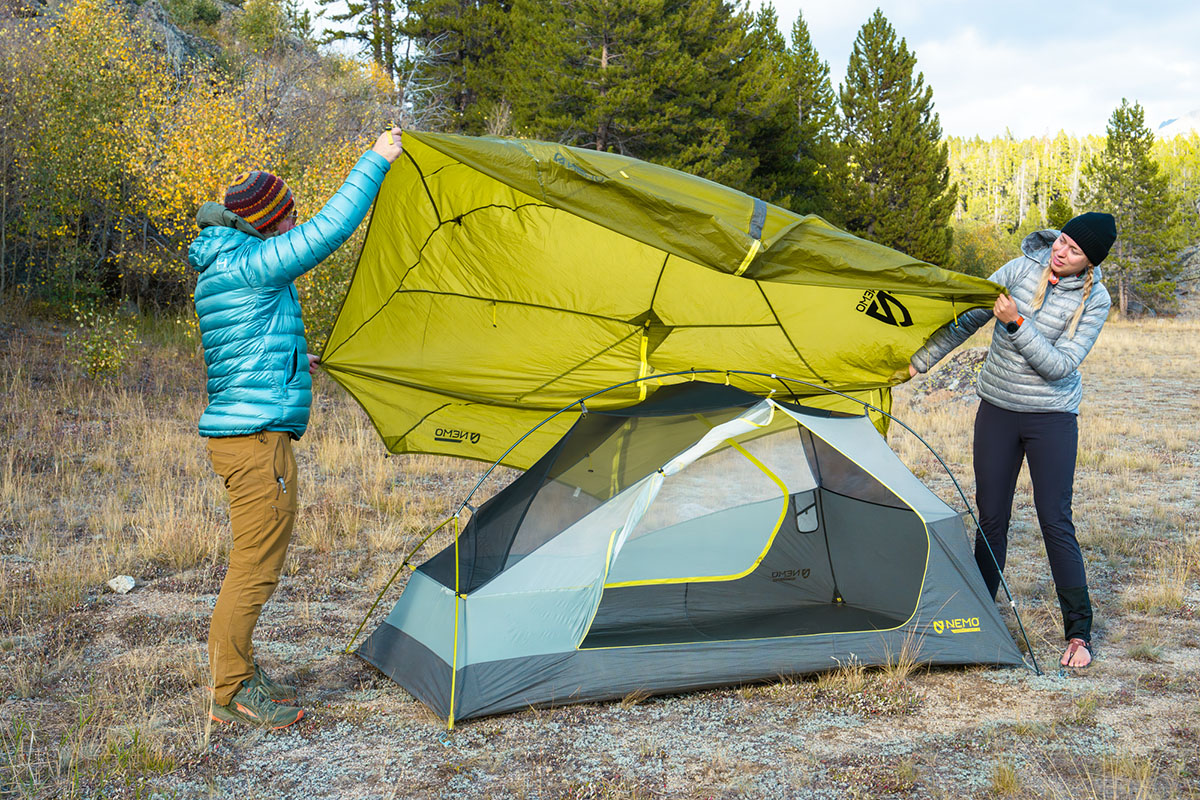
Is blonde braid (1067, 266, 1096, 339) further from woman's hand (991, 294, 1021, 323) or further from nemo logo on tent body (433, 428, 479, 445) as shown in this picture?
nemo logo on tent body (433, 428, 479, 445)

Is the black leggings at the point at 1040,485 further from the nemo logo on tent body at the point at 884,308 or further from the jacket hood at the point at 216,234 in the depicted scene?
the jacket hood at the point at 216,234

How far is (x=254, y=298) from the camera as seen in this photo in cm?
320

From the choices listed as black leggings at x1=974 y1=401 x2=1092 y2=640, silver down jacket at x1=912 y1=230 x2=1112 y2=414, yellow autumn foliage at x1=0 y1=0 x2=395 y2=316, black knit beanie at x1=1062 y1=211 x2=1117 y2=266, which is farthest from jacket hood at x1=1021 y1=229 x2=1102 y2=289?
yellow autumn foliage at x1=0 y1=0 x2=395 y2=316

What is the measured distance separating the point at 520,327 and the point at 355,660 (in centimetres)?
197

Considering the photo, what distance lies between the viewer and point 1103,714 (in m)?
3.47

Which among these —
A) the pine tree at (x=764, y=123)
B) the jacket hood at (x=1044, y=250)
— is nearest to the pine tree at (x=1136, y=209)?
the pine tree at (x=764, y=123)

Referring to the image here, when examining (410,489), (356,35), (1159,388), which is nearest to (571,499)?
(410,489)

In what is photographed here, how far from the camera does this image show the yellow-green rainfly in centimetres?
434

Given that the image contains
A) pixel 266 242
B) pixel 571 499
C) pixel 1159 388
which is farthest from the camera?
pixel 1159 388

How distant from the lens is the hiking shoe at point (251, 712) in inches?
131

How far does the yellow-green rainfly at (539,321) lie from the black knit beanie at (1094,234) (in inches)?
15.7

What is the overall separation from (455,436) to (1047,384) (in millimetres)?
3107

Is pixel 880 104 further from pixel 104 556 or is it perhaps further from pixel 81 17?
pixel 104 556

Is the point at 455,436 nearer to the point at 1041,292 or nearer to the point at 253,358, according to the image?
the point at 253,358
